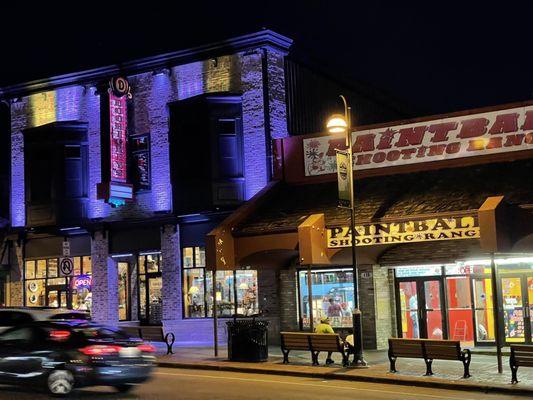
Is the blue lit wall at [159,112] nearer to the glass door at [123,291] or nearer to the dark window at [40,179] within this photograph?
the dark window at [40,179]

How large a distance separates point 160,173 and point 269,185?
4.54 m

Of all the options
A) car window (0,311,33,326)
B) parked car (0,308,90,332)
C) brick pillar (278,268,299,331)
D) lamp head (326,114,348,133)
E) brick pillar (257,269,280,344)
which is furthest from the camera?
brick pillar (257,269,280,344)

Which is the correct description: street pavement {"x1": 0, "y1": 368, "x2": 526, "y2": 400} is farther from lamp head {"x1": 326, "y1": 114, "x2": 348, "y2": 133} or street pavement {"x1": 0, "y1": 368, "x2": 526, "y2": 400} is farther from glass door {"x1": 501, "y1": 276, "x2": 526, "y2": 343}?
glass door {"x1": 501, "y1": 276, "x2": 526, "y2": 343}

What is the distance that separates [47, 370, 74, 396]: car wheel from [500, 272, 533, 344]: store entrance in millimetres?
12808

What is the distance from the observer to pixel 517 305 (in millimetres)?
20453

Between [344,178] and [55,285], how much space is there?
15.3 metres

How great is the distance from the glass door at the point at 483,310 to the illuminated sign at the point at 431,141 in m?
3.76

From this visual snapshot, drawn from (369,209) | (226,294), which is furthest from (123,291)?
(369,209)

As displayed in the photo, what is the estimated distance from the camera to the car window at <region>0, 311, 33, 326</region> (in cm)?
1533

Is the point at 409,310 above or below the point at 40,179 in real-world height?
below

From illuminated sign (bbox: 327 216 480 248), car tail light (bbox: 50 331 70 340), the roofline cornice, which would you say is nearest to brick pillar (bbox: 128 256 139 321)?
the roofline cornice

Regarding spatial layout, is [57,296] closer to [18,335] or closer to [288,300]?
[288,300]

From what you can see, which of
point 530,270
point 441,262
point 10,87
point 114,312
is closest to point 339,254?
point 441,262

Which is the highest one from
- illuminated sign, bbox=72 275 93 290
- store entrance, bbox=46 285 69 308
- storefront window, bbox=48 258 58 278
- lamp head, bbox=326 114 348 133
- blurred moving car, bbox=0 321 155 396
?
lamp head, bbox=326 114 348 133
